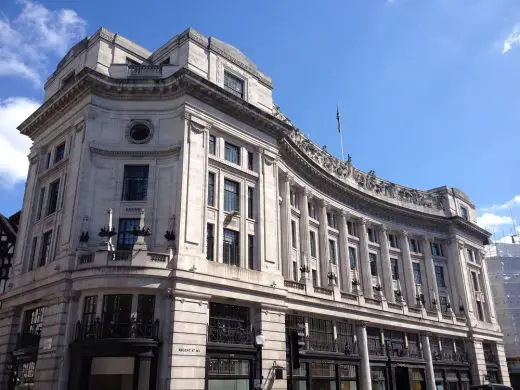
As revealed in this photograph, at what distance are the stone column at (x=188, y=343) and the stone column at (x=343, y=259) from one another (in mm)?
21216

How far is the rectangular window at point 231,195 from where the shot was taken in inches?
1359

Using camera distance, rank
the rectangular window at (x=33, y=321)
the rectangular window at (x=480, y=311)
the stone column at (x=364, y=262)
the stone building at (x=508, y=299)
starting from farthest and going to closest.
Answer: the stone building at (x=508, y=299) < the rectangular window at (x=480, y=311) < the stone column at (x=364, y=262) < the rectangular window at (x=33, y=321)

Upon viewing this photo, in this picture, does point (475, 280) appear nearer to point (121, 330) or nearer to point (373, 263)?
point (373, 263)

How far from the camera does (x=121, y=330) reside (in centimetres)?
2720

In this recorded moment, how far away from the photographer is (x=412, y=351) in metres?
48.8

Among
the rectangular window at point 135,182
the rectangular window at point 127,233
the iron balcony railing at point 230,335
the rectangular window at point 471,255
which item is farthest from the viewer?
the rectangular window at point 471,255

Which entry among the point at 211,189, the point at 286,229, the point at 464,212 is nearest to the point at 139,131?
the point at 211,189

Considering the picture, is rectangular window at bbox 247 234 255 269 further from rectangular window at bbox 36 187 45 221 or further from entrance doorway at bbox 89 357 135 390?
rectangular window at bbox 36 187 45 221

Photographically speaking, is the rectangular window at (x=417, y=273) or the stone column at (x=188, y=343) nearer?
the stone column at (x=188, y=343)

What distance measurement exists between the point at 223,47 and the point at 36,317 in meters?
23.8

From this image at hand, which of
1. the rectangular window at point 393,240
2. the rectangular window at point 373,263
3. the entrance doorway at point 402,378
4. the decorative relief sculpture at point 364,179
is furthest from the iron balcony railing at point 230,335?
the rectangular window at point 393,240

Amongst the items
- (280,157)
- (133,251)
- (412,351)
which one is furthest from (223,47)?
(412,351)

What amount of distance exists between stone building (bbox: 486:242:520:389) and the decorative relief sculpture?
81.7 feet

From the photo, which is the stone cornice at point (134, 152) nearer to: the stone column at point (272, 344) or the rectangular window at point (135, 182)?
the rectangular window at point (135, 182)
